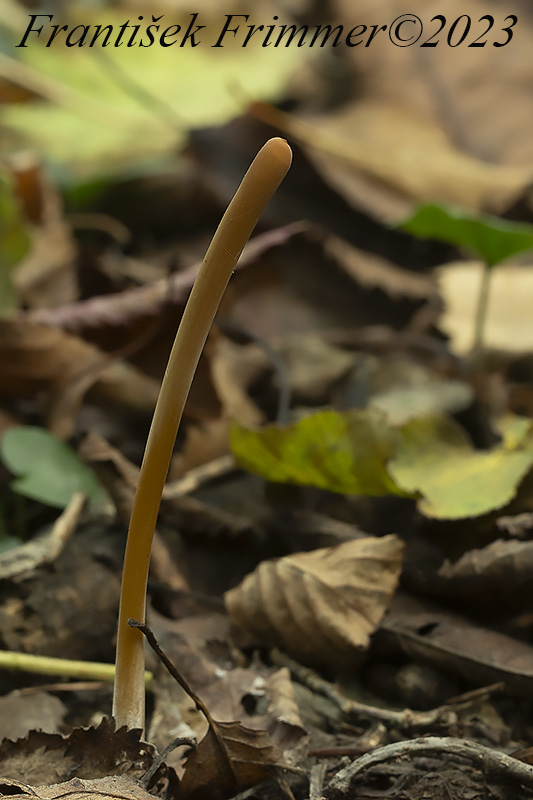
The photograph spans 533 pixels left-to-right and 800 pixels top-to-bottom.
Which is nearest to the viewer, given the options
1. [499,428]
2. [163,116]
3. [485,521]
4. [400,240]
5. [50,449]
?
[485,521]

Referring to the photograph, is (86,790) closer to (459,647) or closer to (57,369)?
(459,647)

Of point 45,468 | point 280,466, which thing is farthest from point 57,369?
point 280,466

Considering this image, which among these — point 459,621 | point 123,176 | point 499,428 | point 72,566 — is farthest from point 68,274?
point 459,621

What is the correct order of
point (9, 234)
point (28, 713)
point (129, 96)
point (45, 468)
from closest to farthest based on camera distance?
point (28, 713), point (45, 468), point (9, 234), point (129, 96)

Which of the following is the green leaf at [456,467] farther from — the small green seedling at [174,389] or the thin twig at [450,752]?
the small green seedling at [174,389]

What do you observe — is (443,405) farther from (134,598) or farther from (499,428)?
(134,598)
